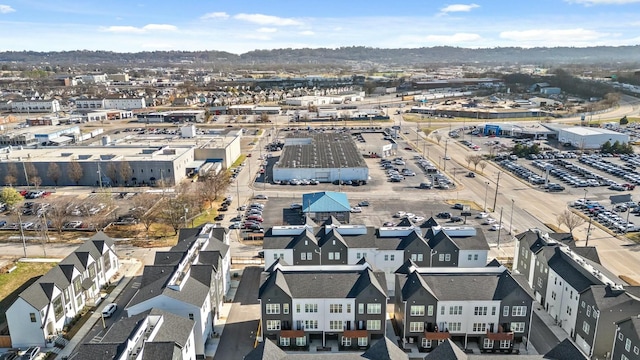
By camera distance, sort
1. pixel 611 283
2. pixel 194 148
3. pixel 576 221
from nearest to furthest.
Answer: pixel 611 283
pixel 576 221
pixel 194 148

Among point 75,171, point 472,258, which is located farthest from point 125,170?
point 472,258

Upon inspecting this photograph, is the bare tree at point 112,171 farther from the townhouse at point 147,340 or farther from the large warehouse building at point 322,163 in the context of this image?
the townhouse at point 147,340

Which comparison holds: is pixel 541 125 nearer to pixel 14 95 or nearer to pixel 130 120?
pixel 130 120

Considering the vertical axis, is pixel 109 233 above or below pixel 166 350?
below

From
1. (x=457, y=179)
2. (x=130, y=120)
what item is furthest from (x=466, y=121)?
(x=130, y=120)

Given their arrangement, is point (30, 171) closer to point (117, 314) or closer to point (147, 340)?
point (117, 314)

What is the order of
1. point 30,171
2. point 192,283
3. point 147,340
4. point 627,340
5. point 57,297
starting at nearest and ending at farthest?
1. point 147,340
2. point 627,340
3. point 192,283
4. point 57,297
5. point 30,171
